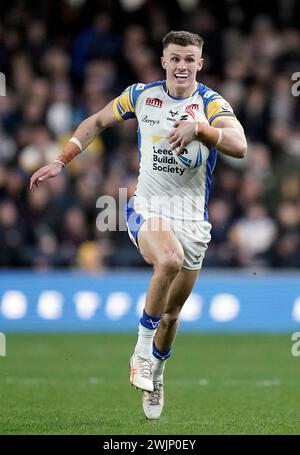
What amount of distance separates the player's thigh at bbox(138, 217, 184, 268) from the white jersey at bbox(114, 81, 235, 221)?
15 cm

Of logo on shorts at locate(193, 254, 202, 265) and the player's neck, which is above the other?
the player's neck

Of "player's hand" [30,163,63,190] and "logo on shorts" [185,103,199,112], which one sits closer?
"player's hand" [30,163,63,190]

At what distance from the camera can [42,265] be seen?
1495cm

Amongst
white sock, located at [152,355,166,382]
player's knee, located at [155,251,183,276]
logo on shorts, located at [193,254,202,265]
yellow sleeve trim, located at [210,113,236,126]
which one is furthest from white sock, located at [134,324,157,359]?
yellow sleeve trim, located at [210,113,236,126]

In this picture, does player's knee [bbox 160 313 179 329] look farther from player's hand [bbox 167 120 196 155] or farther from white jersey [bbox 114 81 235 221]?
player's hand [bbox 167 120 196 155]

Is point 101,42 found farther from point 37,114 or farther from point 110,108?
point 110,108

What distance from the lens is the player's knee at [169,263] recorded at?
7664mm

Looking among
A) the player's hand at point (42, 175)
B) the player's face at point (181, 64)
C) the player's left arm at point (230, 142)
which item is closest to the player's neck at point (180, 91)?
the player's face at point (181, 64)

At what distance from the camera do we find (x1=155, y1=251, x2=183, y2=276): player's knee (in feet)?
25.1

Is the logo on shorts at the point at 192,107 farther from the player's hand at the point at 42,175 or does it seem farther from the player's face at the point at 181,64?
the player's hand at the point at 42,175

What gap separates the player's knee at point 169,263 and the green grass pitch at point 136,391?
112cm

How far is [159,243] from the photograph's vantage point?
25.5 ft
